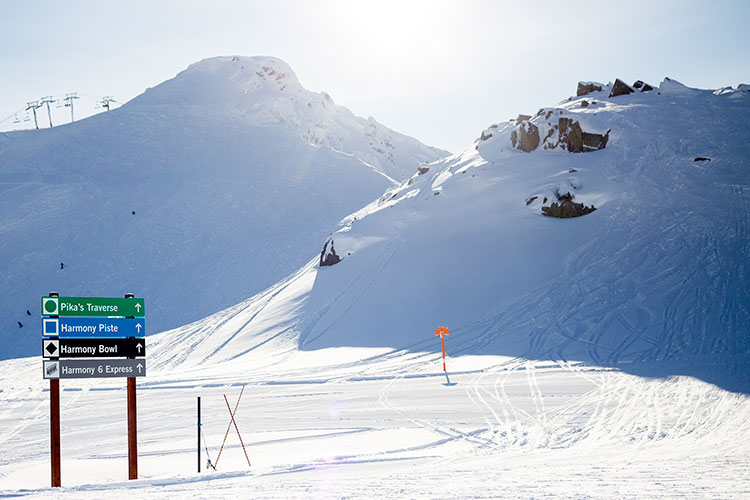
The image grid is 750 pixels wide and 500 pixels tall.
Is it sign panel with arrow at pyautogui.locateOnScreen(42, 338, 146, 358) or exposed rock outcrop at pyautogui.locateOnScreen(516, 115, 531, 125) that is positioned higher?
exposed rock outcrop at pyautogui.locateOnScreen(516, 115, 531, 125)

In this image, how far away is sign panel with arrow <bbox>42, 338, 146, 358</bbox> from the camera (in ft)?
30.4

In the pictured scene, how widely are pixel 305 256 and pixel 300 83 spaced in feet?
195

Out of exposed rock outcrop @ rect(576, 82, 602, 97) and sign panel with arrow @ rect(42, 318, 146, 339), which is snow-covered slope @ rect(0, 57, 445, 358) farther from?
sign panel with arrow @ rect(42, 318, 146, 339)

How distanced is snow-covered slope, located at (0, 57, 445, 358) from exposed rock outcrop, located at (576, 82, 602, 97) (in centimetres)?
2115

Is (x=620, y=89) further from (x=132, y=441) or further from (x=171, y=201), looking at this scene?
(x=132, y=441)

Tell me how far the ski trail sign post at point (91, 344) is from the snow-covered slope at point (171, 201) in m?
28.6

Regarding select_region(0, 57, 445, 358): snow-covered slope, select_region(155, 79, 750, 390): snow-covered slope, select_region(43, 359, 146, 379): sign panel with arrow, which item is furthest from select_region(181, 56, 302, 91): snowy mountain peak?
select_region(43, 359, 146, 379): sign panel with arrow

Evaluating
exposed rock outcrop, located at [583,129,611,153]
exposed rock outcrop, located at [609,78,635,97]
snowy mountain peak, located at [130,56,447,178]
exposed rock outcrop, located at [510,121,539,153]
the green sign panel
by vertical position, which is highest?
snowy mountain peak, located at [130,56,447,178]

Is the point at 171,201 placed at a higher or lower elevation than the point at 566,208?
higher

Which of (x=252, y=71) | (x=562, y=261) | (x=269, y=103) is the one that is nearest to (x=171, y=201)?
(x=269, y=103)

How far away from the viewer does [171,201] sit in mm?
52469

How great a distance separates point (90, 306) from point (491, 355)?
14.1 m

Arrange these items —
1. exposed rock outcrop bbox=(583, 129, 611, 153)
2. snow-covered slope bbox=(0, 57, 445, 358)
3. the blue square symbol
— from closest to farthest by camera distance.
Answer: the blue square symbol → exposed rock outcrop bbox=(583, 129, 611, 153) → snow-covered slope bbox=(0, 57, 445, 358)

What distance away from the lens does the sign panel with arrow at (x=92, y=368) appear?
361 inches
